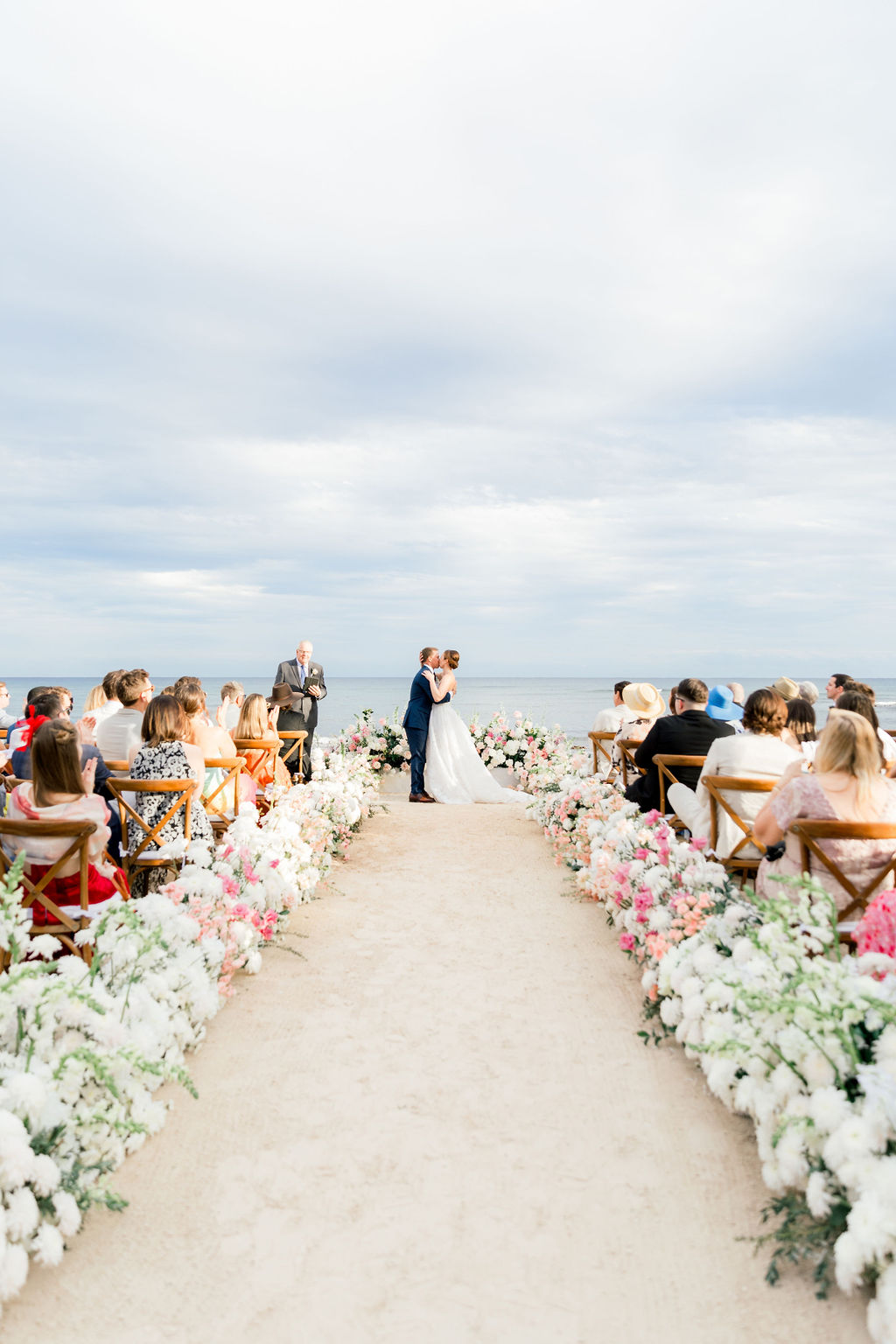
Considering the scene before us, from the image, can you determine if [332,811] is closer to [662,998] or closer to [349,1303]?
[662,998]

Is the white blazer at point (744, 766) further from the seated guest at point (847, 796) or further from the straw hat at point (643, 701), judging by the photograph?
the straw hat at point (643, 701)

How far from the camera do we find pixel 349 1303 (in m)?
2.33

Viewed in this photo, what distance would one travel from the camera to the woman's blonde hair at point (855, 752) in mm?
3736

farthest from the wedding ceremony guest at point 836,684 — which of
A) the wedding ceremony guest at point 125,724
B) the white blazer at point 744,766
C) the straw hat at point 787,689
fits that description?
the wedding ceremony guest at point 125,724

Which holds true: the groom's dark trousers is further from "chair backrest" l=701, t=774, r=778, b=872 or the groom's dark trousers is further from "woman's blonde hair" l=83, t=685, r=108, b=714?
"chair backrest" l=701, t=774, r=778, b=872

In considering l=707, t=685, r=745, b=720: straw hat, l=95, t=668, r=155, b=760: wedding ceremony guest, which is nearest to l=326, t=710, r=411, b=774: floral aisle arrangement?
l=707, t=685, r=745, b=720: straw hat

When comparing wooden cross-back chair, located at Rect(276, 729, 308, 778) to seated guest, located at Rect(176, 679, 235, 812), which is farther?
wooden cross-back chair, located at Rect(276, 729, 308, 778)

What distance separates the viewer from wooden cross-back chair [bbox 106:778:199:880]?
4.92 meters

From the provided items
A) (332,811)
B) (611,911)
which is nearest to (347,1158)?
(611,911)

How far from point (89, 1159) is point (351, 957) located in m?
2.33

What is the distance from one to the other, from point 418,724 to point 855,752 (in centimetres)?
737

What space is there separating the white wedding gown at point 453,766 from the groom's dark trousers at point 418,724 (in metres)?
0.07

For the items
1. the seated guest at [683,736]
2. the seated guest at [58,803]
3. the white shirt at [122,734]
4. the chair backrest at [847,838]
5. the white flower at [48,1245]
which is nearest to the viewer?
the white flower at [48,1245]

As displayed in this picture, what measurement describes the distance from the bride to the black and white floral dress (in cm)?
566
